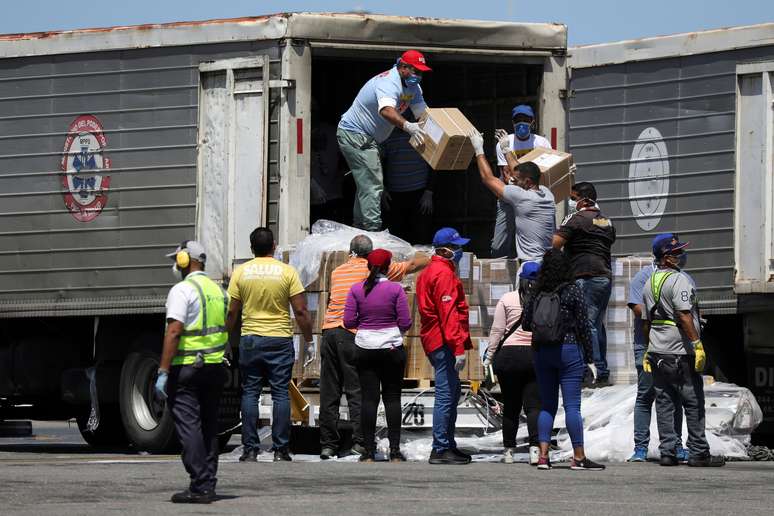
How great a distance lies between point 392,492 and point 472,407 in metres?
3.53

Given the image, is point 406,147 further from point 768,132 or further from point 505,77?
point 768,132

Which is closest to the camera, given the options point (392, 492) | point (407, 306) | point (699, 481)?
point (392, 492)

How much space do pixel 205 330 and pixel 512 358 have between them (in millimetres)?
3787

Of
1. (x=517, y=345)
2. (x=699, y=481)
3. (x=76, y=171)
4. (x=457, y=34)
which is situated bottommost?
(x=699, y=481)

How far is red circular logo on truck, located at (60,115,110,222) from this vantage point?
15.7m

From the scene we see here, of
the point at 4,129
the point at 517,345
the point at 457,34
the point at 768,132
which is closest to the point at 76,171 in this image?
the point at 4,129

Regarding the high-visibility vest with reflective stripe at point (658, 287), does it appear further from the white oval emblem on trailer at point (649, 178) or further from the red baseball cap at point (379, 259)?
the red baseball cap at point (379, 259)

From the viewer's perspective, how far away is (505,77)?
53.1 feet

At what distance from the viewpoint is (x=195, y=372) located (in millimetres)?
9867

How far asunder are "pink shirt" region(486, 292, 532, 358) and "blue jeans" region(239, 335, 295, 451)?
1.47m

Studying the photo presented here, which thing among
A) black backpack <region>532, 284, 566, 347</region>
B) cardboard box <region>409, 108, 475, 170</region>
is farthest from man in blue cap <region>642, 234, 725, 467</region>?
cardboard box <region>409, 108, 475, 170</region>

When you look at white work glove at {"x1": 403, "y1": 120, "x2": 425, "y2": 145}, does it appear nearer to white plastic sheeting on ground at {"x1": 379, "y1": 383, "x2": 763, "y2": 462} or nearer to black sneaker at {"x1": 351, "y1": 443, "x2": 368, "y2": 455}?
white plastic sheeting on ground at {"x1": 379, "y1": 383, "x2": 763, "y2": 462}

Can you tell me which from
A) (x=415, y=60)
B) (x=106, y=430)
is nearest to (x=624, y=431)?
(x=415, y=60)

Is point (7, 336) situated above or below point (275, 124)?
below
